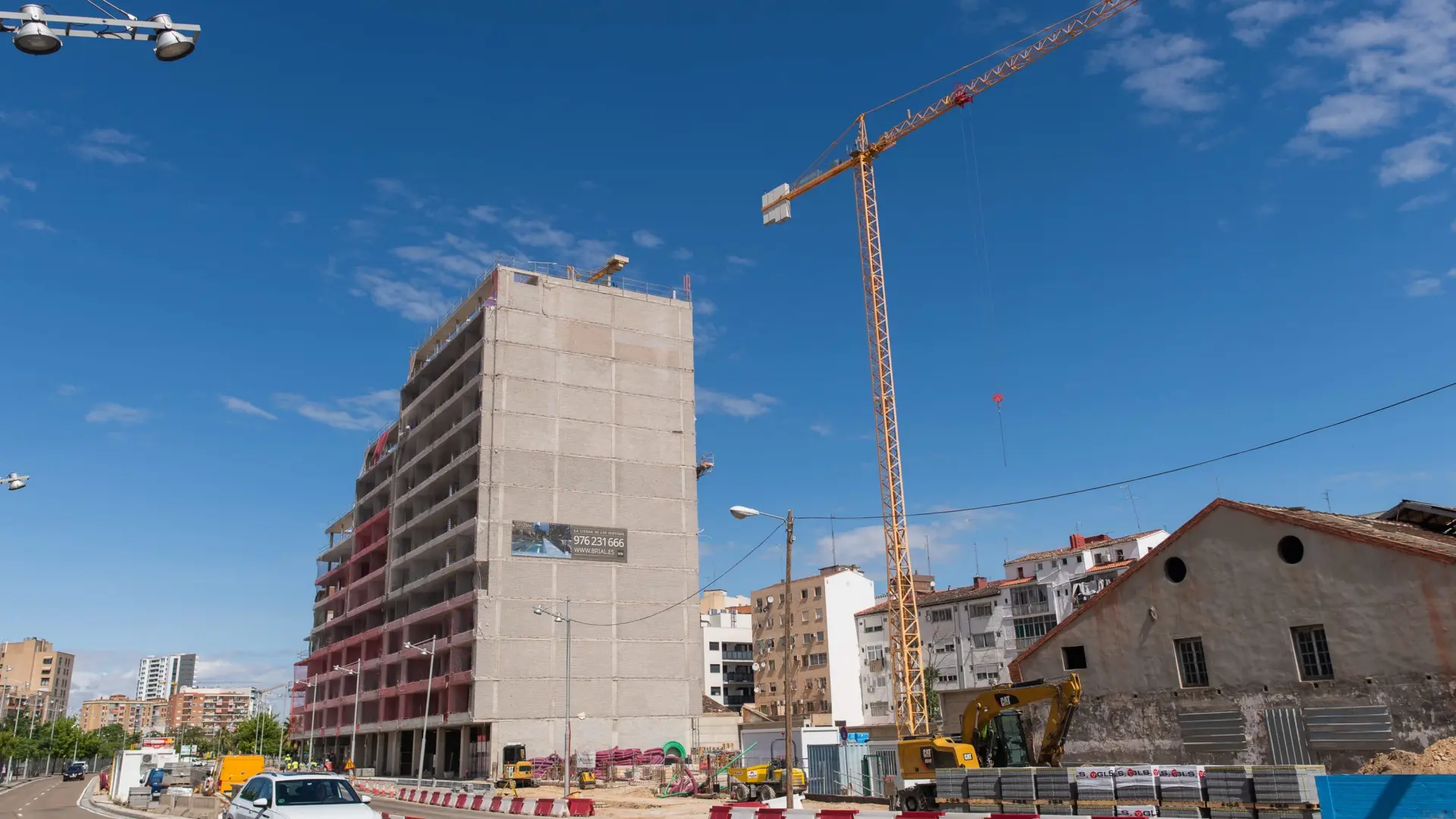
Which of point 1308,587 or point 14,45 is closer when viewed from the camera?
point 14,45

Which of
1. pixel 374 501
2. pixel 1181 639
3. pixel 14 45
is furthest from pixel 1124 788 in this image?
pixel 374 501

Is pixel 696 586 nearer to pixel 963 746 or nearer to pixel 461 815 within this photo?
pixel 461 815

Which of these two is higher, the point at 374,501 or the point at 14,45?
the point at 374,501

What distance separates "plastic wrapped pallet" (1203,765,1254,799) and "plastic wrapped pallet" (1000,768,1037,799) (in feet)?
17.2

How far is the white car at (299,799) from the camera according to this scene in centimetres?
1727

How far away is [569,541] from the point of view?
80.9 m

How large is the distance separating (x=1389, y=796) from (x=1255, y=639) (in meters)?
14.8

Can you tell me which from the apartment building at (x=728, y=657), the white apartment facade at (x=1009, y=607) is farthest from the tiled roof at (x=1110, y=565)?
the apartment building at (x=728, y=657)

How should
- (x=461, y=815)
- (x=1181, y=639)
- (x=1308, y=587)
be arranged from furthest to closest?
(x=461, y=815) < (x=1181, y=639) < (x=1308, y=587)

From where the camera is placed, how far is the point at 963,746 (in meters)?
32.2

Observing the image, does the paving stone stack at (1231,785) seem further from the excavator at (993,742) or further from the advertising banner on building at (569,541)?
the advertising banner on building at (569,541)

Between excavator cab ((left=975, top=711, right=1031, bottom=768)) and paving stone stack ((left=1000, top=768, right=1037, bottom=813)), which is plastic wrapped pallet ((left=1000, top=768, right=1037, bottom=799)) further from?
excavator cab ((left=975, top=711, right=1031, bottom=768))

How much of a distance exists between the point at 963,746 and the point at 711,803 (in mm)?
16619

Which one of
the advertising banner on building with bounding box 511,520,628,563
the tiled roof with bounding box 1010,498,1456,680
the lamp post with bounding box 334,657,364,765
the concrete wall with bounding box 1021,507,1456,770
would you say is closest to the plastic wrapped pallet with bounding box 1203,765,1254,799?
the concrete wall with bounding box 1021,507,1456,770
